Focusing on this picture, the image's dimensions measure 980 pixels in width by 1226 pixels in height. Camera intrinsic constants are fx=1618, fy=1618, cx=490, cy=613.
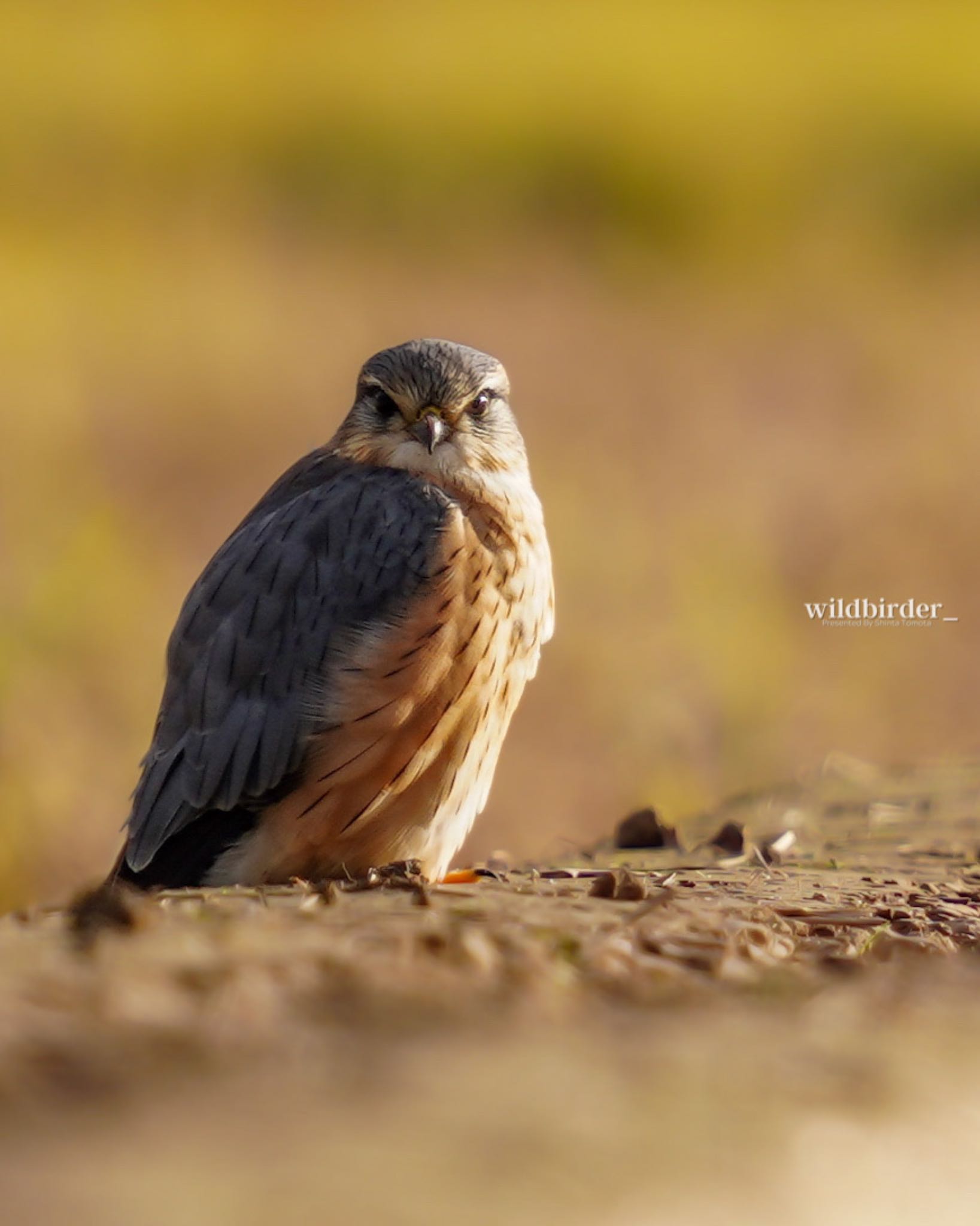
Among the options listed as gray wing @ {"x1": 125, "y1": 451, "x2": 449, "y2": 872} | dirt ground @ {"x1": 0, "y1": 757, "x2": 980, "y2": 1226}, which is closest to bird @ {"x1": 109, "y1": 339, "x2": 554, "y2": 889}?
gray wing @ {"x1": 125, "y1": 451, "x2": 449, "y2": 872}

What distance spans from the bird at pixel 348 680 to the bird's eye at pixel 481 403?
219mm

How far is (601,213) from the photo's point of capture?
2806 cm

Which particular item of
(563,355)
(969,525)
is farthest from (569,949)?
(563,355)

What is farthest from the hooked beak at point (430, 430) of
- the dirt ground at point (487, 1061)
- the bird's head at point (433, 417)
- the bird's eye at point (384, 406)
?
the dirt ground at point (487, 1061)

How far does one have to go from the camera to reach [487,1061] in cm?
229

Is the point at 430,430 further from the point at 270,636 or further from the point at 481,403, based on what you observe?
the point at 270,636

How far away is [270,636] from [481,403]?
Result: 1120 mm

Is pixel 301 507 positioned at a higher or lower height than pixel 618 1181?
higher

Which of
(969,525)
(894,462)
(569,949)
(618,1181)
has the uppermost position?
(894,462)

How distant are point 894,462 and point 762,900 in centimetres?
1480

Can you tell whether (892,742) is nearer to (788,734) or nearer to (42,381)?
(788,734)

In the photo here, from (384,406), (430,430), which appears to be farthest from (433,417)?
(384,406)

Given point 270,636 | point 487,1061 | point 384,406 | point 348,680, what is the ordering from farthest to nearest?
point 384,406
point 270,636
point 348,680
point 487,1061

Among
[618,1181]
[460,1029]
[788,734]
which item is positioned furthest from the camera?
[788,734]
